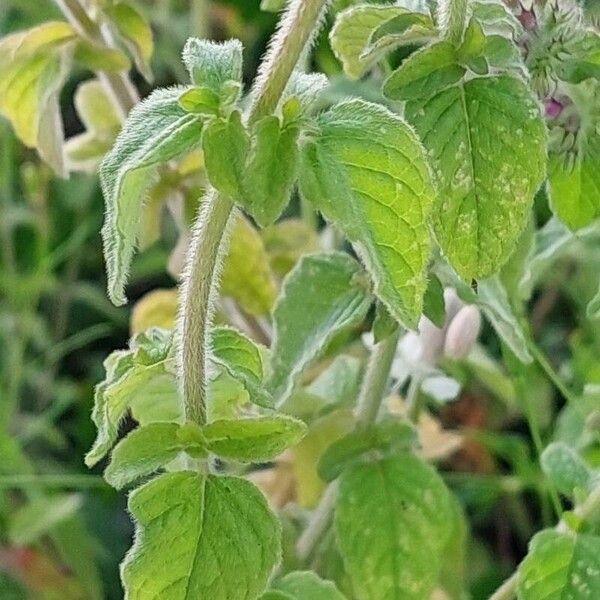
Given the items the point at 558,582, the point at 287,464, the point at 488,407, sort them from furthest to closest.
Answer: the point at 488,407 < the point at 287,464 < the point at 558,582

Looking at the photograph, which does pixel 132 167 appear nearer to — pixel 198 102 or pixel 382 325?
pixel 198 102

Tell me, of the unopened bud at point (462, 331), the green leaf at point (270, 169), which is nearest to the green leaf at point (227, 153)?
the green leaf at point (270, 169)

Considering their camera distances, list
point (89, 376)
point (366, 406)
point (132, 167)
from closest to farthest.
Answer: point (132, 167) → point (366, 406) → point (89, 376)

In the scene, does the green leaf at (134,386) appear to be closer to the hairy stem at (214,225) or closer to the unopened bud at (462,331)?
the hairy stem at (214,225)

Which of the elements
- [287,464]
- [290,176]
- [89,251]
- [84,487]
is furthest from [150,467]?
[89,251]

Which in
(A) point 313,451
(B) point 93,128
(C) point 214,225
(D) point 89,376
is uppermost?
(C) point 214,225

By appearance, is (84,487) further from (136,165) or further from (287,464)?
(136,165)

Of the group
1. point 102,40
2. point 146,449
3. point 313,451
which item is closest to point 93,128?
point 102,40

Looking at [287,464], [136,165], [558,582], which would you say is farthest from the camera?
[287,464]
